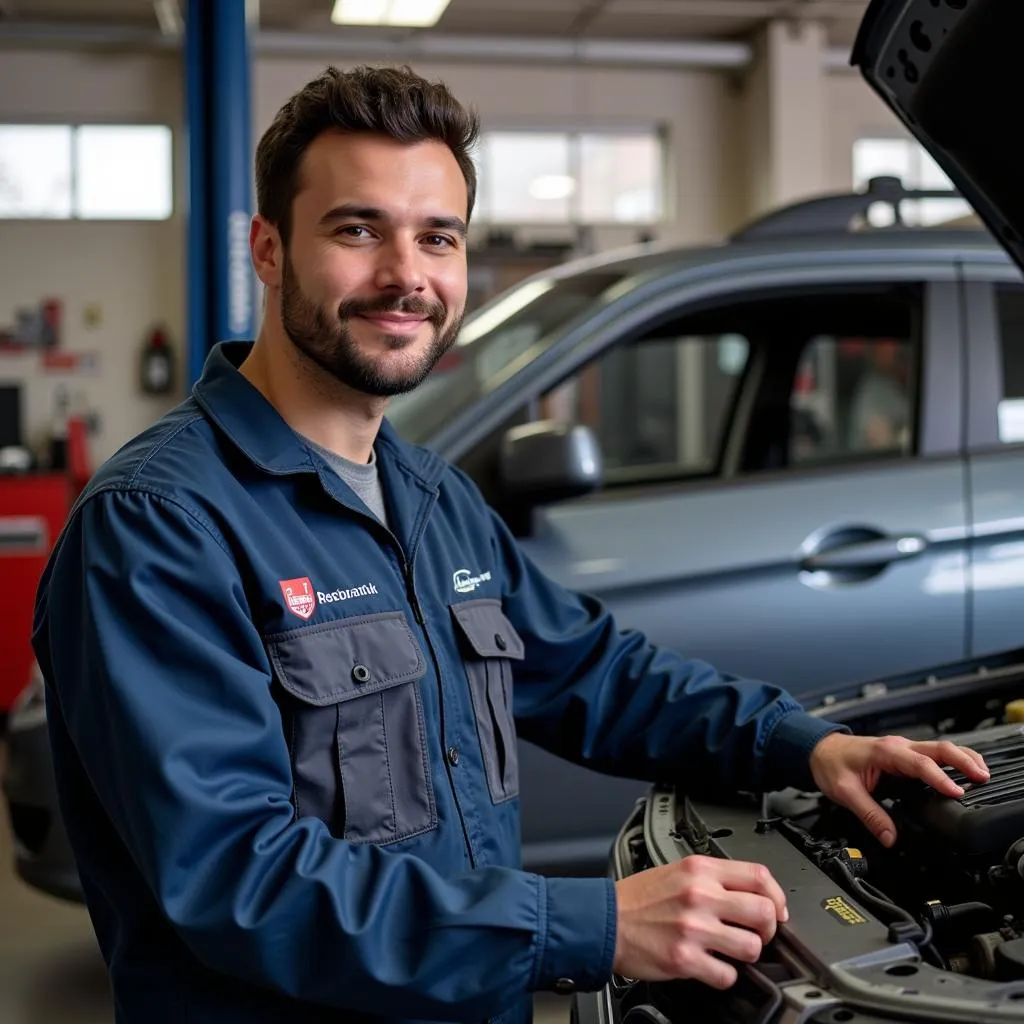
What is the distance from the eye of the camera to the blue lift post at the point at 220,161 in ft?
15.9

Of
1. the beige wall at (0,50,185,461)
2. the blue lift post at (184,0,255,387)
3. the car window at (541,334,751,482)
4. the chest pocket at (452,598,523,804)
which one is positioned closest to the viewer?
the chest pocket at (452,598,523,804)

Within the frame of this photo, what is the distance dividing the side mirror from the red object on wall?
4.34 m

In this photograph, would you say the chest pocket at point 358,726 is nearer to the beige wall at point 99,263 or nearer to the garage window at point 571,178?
the beige wall at point 99,263

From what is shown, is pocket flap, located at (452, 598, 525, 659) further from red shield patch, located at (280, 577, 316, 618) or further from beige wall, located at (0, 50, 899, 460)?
beige wall, located at (0, 50, 899, 460)

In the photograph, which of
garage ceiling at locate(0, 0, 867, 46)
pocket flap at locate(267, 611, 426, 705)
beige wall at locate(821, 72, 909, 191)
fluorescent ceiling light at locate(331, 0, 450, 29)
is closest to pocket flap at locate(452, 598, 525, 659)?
pocket flap at locate(267, 611, 426, 705)

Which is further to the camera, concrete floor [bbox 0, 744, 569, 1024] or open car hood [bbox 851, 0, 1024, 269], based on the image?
concrete floor [bbox 0, 744, 569, 1024]

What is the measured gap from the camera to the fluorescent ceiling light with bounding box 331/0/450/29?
7.52 metres

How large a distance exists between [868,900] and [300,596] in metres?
0.63

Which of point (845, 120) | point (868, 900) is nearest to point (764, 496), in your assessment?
point (868, 900)

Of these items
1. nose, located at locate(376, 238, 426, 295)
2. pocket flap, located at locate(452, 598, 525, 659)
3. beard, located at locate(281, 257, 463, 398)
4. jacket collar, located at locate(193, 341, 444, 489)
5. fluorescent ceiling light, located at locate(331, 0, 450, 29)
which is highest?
fluorescent ceiling light, located at locate(331, 0, 450, 29)

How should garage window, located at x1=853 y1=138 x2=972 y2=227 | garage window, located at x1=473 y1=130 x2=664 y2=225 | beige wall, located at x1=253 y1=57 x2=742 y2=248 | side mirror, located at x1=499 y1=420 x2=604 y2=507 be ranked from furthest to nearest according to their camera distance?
garage window, located at x1=853 y1=138 x2=972 y2=227 → garage window, located at x1=473 y1=130 x2=664 y2=225 → beige wall, located at x1=253 y1=57 x2=742 y2=248 → side mirror, located at x1=499 y1=420 x2=604 y2=507

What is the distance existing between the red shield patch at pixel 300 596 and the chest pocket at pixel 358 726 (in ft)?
0.06

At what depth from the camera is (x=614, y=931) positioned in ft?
3.73

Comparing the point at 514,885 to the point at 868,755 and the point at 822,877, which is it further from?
the point at 868,755
